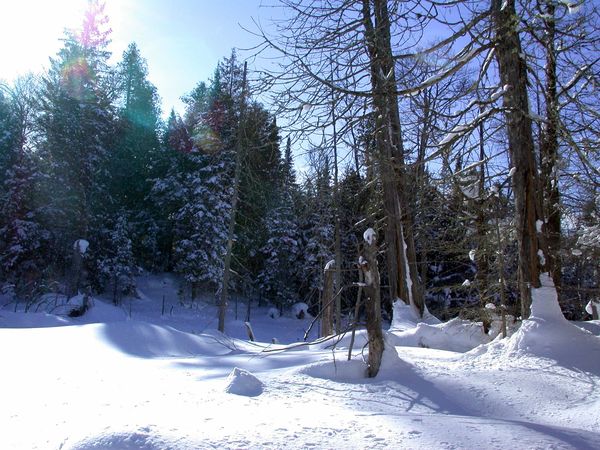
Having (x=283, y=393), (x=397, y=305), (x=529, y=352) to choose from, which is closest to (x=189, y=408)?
(x=283, y=393)

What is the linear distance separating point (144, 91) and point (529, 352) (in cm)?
3432

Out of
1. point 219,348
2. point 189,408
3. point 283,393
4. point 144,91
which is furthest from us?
point 144,91

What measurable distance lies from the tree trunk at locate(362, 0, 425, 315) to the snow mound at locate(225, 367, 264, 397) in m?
2.76

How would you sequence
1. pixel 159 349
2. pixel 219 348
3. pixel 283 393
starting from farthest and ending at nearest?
pixel 219 348
pixel 159 349
pixel 283 393

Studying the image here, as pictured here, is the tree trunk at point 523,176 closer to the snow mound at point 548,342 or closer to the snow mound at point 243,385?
the snow mound at point 548,342

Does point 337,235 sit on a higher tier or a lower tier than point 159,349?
higher

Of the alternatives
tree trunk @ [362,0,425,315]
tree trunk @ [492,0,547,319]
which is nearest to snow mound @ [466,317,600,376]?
A: tree trunk @ [492,0,547,319]

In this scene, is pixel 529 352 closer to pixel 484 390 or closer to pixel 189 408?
pixel 484 390

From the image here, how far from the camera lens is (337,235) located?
17391mm

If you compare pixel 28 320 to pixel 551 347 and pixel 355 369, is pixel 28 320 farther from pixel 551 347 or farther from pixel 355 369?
pixel 551 347

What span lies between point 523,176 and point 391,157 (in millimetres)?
1702

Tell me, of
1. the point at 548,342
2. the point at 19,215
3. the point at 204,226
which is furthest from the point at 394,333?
the point at 19,215

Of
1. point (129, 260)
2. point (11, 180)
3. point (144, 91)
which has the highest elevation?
point (144, 91)

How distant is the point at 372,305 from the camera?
5191 mm
